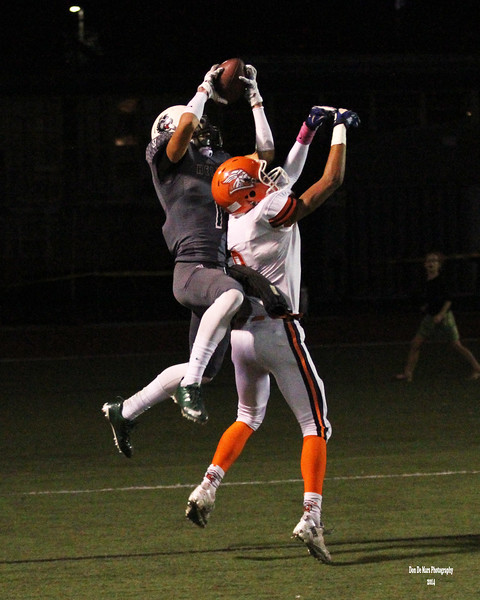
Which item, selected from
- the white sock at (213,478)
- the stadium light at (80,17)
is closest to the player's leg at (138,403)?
the white sock at (213,478)

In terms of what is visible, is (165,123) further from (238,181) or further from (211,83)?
(238,181)

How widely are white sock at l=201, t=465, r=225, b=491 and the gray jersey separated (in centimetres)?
120

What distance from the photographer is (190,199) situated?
21.8ft

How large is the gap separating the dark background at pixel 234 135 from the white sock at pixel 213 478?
1975 cm

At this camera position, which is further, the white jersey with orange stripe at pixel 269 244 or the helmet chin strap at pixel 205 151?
the helmet chin strap at pixel 205 151

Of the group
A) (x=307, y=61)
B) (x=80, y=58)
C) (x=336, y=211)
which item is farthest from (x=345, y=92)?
(x=80, y=58)

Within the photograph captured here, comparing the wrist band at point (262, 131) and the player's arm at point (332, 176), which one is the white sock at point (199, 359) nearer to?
the player's arm at point (332, 176)

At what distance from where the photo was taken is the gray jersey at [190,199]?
6633 millimetres

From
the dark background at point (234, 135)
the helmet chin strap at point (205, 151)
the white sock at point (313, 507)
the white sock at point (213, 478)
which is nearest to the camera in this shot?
the white sock at point (313, 507)

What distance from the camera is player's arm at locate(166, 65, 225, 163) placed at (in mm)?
6293

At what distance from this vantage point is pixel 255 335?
6.32 meters

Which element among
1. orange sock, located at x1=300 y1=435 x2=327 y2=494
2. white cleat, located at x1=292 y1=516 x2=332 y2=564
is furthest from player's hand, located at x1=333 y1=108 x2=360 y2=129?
white cleat, located at x1=292 y1=516 x2=332 y2=564

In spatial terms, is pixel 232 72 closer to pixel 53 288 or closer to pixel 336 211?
pixel 53 288

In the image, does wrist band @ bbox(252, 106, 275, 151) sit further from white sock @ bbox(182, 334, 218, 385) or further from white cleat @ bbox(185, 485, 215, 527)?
white cleat @ bbox(185, 485, 215, 527)
